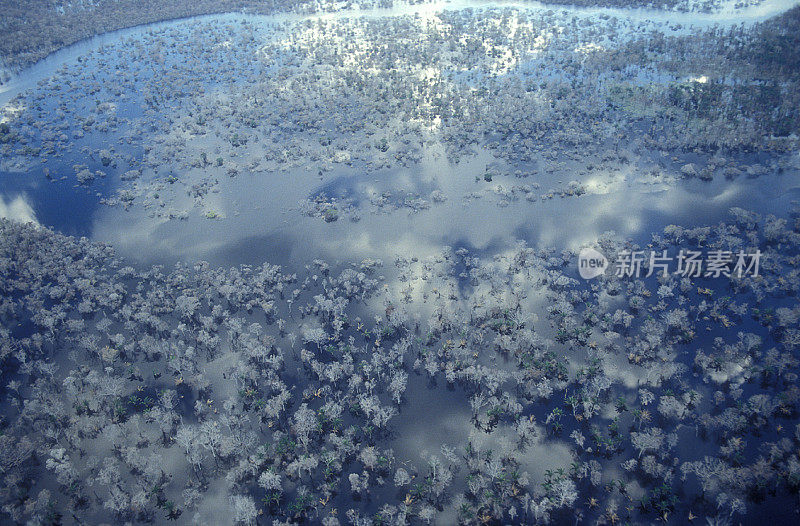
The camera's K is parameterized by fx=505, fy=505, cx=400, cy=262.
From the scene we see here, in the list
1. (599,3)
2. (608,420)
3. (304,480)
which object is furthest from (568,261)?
(599,3)

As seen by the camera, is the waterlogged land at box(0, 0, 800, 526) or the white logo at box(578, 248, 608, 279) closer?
the waterlogged land at box(0, 0, 800, 526)

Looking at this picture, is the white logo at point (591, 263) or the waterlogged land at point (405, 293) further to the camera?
the white logo at point (591, 263)

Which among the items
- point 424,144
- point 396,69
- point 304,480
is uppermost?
point 396,69

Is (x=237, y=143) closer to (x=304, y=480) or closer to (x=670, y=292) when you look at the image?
(x=304, y=480)
